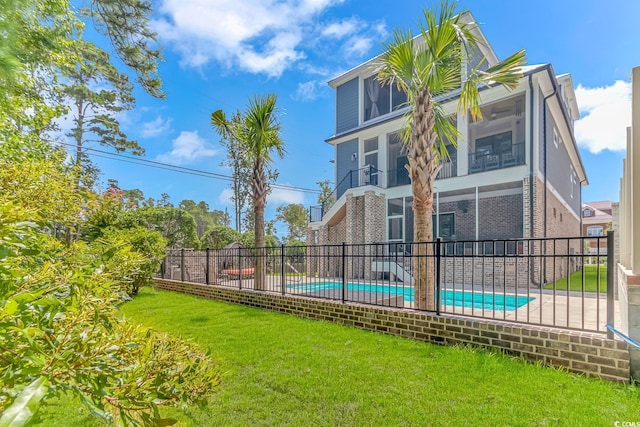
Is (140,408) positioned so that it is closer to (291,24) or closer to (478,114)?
(478,114)

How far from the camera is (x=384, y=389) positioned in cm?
331

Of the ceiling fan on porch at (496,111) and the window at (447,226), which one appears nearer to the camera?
the ceiling fan on porch at (496,111)

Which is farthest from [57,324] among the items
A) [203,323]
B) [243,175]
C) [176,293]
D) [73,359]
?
[243,175]

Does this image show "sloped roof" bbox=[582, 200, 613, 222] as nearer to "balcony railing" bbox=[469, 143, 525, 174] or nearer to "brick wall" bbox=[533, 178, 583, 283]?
"brick wall" bbox=[533, 178, 583, 283]

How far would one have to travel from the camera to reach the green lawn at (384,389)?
2797 mm

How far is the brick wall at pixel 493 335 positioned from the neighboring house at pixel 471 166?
257 inches

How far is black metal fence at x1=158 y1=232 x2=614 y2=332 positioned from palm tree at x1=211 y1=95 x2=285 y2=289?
83 centimetres

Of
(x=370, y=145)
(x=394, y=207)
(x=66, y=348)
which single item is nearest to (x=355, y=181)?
(x=370, y=145)

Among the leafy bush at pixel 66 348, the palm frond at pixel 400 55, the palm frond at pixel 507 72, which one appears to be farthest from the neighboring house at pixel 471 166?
the leafy bush at pixel 66 348

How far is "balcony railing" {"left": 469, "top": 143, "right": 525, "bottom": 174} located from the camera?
37.7 ft

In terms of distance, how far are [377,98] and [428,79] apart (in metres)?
10.8

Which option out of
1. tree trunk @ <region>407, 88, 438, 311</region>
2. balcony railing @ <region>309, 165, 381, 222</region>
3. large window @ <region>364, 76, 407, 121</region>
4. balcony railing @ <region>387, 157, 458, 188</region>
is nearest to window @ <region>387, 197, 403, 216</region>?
balcony railing @ <region>387, 157, 458, 188</region>

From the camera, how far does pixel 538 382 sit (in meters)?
3.37

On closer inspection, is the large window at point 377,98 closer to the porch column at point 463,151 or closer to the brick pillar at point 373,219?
the porch column at point 463,151
